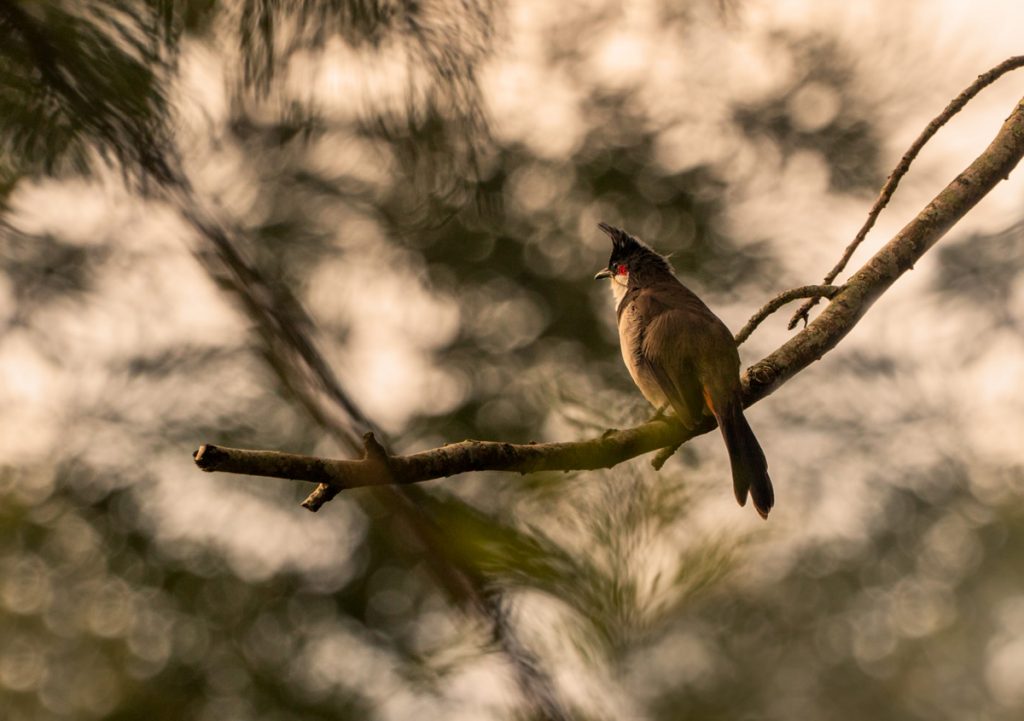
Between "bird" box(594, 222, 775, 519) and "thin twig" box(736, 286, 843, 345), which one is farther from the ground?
"thin twig" box(736, 286, 843, 345)

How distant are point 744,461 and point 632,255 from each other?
1.35m

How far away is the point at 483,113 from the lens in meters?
1.81

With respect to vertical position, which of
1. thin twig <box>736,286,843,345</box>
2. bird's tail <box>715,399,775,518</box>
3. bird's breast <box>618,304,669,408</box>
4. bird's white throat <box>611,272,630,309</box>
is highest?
thin twig <box>736,286,843,345</box>

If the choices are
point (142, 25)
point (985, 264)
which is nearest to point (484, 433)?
point (142, 25)

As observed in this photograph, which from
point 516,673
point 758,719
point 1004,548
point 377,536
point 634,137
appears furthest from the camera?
point 1004,548

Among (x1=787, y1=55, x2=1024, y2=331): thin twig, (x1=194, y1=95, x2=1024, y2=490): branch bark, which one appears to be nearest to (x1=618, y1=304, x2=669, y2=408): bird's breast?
(x1=194, y1=95, x2=1024, y2=490): branch bark

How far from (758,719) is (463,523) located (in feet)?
2.86

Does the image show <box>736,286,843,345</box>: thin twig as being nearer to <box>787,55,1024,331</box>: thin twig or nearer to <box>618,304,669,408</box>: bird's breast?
<box>787,55,1024,331</box>: thin twig

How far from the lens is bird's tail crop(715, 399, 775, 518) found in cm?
285

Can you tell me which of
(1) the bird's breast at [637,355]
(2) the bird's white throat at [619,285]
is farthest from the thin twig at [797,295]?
(2) the bird's white throat at [619,285]

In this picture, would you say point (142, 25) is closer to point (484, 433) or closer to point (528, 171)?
point (484, 433)

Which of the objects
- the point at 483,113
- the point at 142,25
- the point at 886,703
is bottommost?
the point at 886,703

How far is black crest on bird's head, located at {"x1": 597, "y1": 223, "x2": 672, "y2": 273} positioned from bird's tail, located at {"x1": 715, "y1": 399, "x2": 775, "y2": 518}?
1015mm

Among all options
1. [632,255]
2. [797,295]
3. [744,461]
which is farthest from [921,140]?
[632,255]
